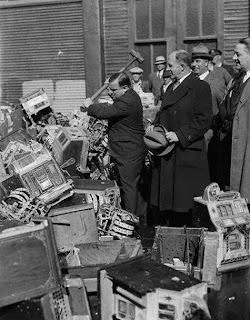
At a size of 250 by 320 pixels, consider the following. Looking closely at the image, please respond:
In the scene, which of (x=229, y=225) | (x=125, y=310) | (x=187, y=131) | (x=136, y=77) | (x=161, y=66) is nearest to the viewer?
(x=125, y=310)

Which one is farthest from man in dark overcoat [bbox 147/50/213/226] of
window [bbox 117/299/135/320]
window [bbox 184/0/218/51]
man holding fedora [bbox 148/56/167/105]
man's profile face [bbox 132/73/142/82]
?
window [bbox 184/0/218/51]

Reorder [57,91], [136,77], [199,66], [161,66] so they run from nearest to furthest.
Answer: [199,66], [136,77], [161,66], [57,91]

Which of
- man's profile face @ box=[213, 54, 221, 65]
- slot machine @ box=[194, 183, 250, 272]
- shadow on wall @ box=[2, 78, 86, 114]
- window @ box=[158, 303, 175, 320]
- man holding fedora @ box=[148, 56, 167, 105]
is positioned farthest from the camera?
shadow on wall @ box=[2, 78, 86, 114]

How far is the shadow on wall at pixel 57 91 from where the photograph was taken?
577 inches

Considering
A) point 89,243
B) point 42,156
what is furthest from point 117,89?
point 89,243

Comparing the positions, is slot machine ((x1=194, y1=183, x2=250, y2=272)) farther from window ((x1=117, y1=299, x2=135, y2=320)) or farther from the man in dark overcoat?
window ((x1=117, y1=299, x2=135, y2=320))

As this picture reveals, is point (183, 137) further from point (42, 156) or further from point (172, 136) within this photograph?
point (42, 156)

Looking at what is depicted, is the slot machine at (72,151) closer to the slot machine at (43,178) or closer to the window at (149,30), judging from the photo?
the slot machine at (43,178)

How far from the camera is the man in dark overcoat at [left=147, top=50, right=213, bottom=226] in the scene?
7.01m

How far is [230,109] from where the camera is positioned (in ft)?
24.4

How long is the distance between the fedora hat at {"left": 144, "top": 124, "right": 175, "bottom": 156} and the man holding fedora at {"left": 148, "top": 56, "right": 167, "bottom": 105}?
16.4 ft

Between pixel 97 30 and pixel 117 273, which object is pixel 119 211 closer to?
pixel 117 273

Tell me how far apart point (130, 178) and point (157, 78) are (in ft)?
16.4

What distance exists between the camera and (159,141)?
7.07 meters
